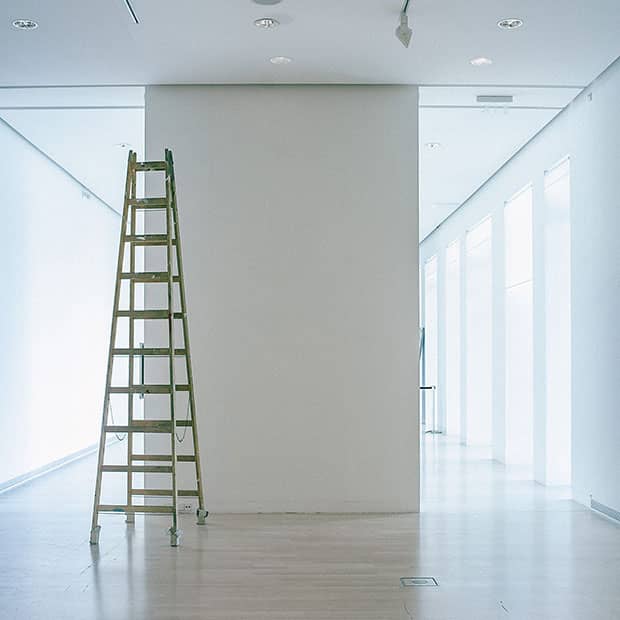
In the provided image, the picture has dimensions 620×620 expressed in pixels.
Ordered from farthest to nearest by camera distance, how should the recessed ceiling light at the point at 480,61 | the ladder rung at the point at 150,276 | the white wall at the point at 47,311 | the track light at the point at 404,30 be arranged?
the white wall at the point at 47,311 → the recessed ceiling light at the point at 480,61 → the ladder rung at the point at 150,276 → the track light at the point at 404,30

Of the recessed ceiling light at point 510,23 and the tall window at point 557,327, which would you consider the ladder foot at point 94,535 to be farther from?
the tall window at point 557,327

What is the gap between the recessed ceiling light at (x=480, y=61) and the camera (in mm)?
6746

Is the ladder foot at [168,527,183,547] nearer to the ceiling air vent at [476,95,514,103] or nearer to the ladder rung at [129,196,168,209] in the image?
the ladder rung at [129,196,168,209]

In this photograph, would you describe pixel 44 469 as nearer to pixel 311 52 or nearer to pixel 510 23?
pixel 311 52

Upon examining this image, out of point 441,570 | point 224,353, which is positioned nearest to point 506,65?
point 224,353

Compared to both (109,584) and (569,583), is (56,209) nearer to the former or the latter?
(109,584)

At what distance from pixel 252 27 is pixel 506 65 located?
2.04 meters

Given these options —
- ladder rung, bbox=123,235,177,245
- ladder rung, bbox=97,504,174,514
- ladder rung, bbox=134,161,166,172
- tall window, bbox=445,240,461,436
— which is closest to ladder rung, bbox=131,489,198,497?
ladder rung, bbox=97,504,174,514

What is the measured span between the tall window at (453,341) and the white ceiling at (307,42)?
7367 millimetres

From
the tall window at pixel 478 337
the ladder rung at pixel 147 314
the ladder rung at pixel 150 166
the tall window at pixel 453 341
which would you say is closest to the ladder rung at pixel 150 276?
the ladder rung at pixel 147 314

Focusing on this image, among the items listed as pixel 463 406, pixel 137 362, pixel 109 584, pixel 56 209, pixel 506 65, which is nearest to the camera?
pixel 109 584

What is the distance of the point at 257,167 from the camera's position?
7461mm

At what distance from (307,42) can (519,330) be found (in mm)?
5450

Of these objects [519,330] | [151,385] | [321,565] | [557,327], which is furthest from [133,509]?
[519,330]
